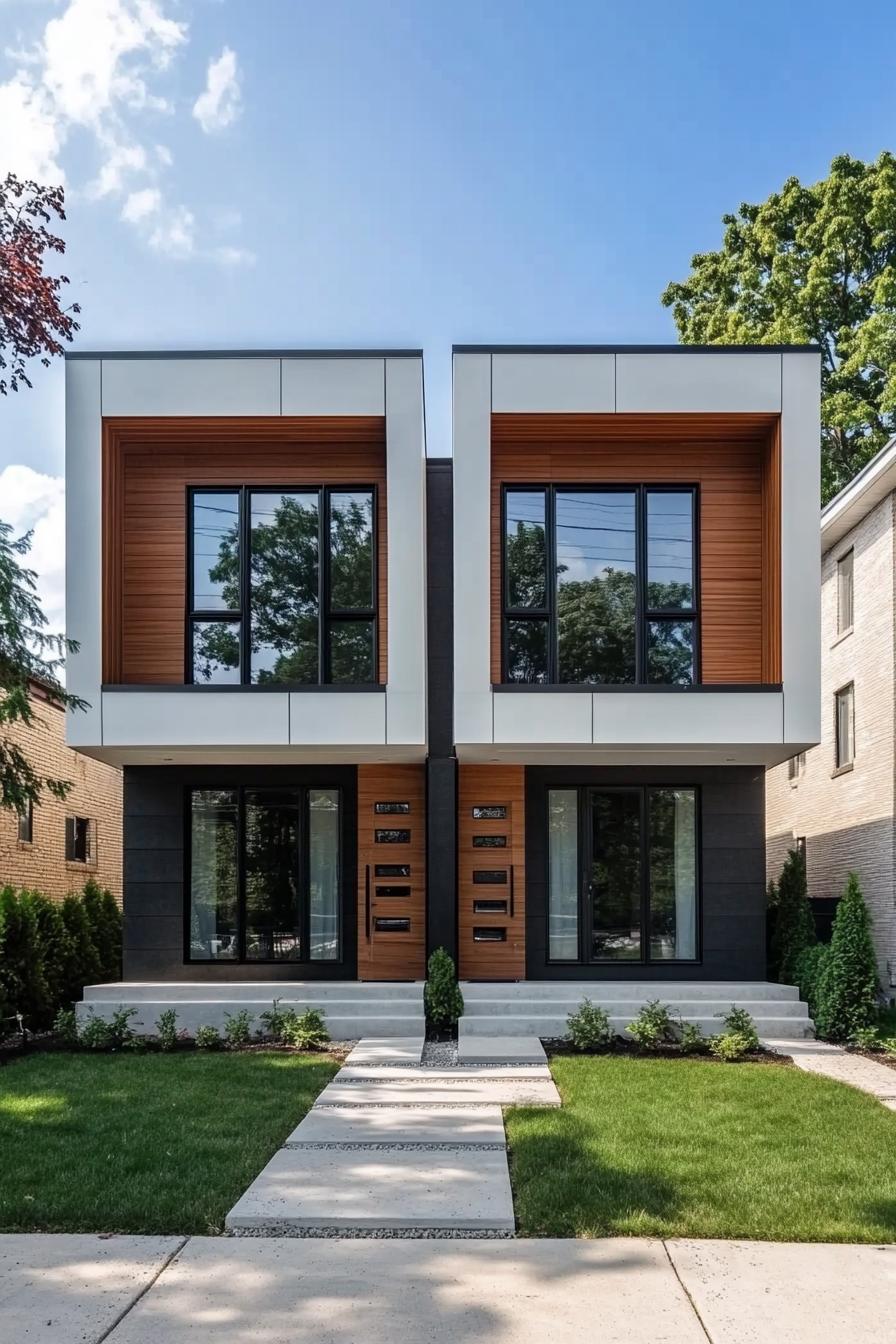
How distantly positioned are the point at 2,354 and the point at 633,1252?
12487mm

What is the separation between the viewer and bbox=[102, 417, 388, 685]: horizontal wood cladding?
42.2 ft

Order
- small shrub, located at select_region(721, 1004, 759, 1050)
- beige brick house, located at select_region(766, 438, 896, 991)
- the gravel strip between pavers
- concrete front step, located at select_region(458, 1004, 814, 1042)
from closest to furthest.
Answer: the gravel strip between pavers < small shrub, located at select_region(721, 1004, 759, 1050) < concrete front step, located at select_region(458, 1004, 814, 1042) < beige brick house, located at select_region(766, 438, 896, 991)

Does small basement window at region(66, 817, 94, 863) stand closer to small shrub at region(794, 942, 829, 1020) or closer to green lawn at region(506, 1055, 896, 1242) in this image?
small shrub at region(794, 942, 829, 1020)

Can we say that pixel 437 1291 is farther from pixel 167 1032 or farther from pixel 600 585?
pixel 600 585

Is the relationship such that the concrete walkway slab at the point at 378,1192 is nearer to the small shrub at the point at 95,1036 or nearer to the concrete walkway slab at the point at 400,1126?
the concrete walkway slab at the point at 400,1126

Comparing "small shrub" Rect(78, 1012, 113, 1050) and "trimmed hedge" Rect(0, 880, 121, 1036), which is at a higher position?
"trimmed hedge" Rect(0, 880, 121, 1036)

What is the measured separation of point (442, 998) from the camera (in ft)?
38.3

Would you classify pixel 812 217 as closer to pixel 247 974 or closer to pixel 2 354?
pixel 2 354

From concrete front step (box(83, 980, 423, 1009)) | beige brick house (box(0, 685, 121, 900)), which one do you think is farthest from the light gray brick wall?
Result: beige brick house (box(0, 685, 121, 900))

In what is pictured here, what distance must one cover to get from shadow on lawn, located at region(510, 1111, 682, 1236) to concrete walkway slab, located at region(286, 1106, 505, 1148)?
0.60 meters

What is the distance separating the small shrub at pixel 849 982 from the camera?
1152 centimetres

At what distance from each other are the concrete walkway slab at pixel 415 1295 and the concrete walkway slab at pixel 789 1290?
0.36ft

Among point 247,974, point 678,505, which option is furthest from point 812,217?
point 247,974

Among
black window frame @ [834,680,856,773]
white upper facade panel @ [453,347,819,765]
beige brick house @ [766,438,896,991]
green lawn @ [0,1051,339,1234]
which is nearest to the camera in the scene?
green lawn @ [0,1051,339,1234]
